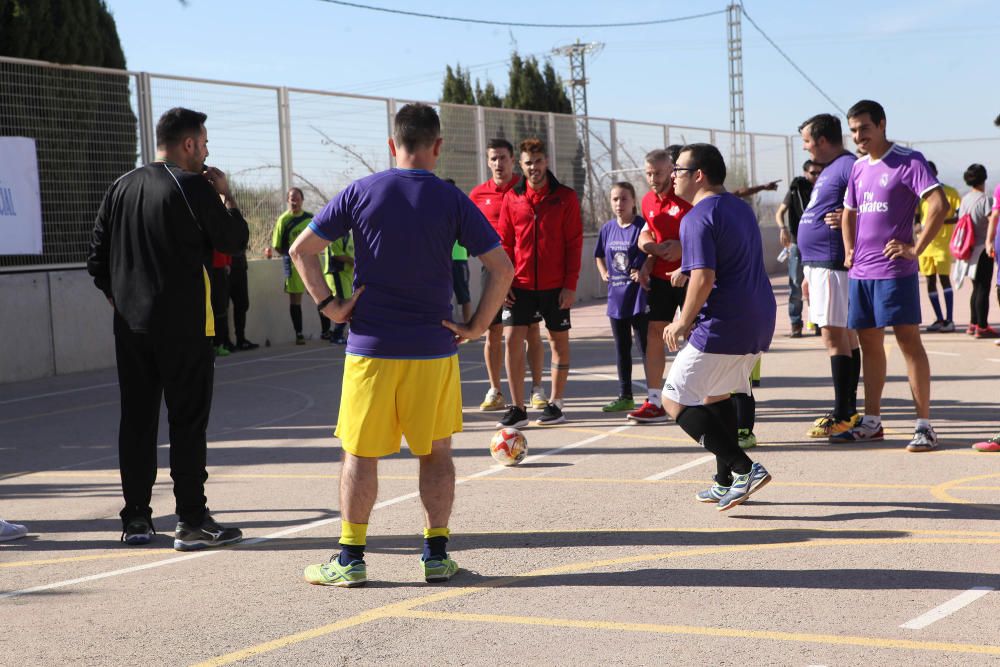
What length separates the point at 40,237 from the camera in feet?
46.6

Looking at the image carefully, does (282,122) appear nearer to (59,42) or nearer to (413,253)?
(59,42)

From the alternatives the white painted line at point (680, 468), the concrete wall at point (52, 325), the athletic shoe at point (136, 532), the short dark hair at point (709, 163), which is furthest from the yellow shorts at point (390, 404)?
the concrete wall at point (52, 325)

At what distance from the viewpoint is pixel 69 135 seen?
14.6m

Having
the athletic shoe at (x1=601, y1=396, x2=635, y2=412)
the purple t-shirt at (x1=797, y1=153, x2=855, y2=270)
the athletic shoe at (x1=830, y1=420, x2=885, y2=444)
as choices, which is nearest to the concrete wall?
the athletic shoe at (x1=601, y1=396, x2=635, y2=412)

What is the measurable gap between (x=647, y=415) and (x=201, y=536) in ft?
14.4

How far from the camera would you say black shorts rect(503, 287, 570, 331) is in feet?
30.7

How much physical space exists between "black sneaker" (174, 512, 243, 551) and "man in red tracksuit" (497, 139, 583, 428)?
11.8 feet

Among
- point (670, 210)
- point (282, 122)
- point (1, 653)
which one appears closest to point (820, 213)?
point (670, 210)

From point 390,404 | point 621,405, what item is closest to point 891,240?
→ point 621,405

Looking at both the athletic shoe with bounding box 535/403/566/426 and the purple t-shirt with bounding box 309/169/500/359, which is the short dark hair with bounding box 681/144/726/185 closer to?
the purple t-shirt with bounding box 309/169/500/359

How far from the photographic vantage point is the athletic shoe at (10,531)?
6.23m

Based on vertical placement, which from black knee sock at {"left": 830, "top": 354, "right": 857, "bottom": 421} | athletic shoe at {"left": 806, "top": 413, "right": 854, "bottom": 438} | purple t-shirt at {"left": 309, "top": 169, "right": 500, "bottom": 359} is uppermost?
purple t-shirt at {"left": 309, "top": 169, "right": 500, "bottom": 359}

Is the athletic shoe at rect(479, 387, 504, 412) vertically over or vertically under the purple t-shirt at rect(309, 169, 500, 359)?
under

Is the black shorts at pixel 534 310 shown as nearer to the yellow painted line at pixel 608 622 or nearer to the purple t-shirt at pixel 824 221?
the purple t-shirt at pixel 824 221
